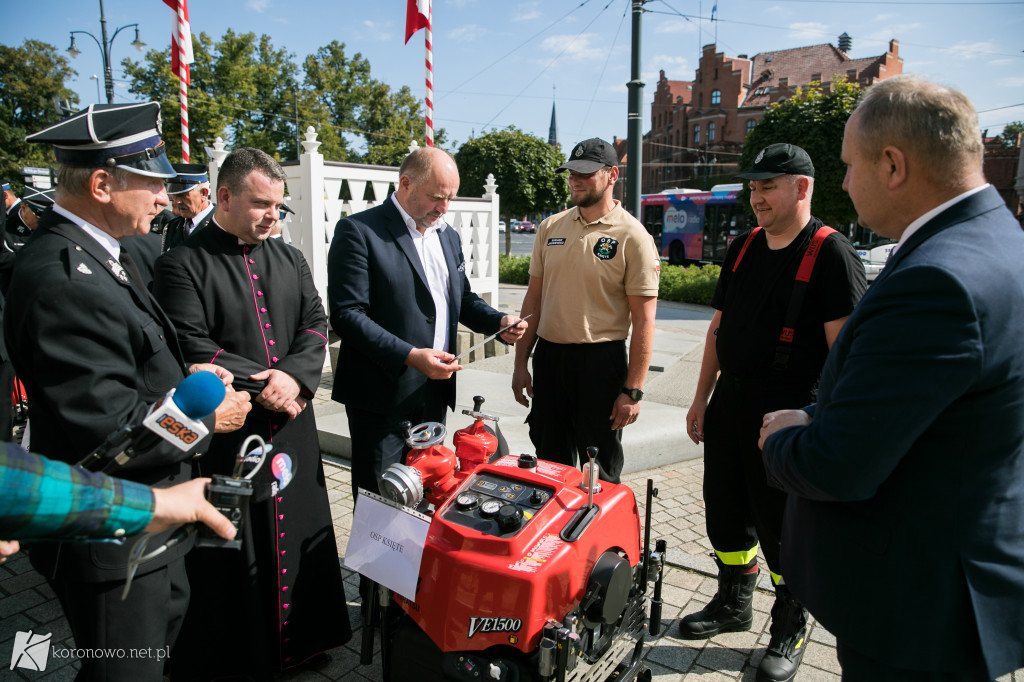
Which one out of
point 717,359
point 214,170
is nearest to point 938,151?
point 717,359

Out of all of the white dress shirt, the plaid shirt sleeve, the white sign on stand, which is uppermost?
the white dress shirt

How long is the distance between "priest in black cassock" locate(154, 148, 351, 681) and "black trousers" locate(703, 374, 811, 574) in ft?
5.79

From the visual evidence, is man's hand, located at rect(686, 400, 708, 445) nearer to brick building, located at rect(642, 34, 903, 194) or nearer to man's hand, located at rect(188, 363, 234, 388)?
man's hand, located at rect(188, 363, 234, 388)

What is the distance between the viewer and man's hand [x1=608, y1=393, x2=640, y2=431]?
10.6 ft

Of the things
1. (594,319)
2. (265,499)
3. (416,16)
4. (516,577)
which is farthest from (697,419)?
(416,16)

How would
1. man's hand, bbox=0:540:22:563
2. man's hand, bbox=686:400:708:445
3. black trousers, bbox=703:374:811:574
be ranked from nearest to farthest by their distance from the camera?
man's hand, bbox=0:540:22:563
black trousers, bbox=703:374:811:574
man's hand, bbox=686:400:708:445

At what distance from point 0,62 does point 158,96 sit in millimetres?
11562

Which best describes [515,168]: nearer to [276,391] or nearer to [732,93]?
[276,391]

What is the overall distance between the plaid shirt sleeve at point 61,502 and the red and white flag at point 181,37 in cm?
571

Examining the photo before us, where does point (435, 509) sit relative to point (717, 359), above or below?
below

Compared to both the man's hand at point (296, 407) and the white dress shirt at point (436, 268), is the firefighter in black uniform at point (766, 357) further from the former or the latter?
the man's hand at point (296, 407)

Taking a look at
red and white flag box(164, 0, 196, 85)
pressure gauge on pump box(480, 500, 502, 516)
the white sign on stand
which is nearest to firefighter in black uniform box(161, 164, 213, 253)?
red and white flag box(164, 0, 196, 85)

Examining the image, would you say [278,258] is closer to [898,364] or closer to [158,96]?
[898,364]

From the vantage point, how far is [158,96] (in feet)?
99.9
